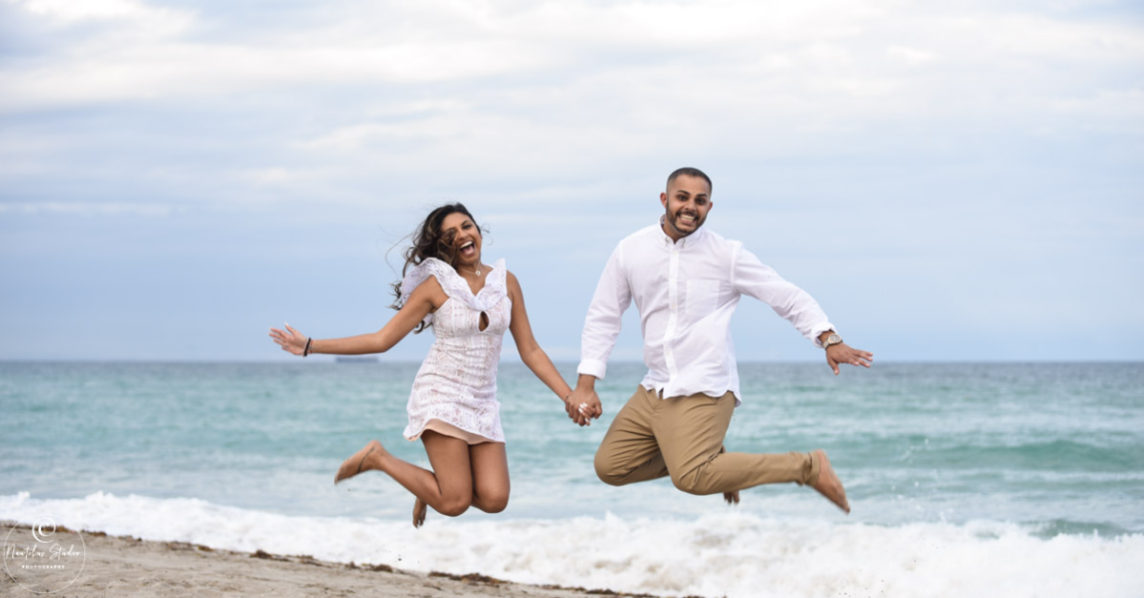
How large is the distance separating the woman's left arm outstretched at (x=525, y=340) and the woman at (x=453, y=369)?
24 millimetres

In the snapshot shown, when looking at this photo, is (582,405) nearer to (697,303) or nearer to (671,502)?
(697,303)

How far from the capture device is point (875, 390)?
123 ft

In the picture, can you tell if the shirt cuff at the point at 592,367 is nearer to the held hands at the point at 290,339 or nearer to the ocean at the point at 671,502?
the held hands at the point at 290,339

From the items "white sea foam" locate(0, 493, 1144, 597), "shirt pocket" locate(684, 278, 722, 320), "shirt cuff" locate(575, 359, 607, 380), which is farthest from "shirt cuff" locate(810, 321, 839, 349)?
"white sea foam" locate(0, 493, 1144, 597)

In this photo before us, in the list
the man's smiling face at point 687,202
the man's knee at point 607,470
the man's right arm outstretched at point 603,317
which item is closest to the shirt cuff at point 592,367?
the man's right arm outstretched at point 603,317

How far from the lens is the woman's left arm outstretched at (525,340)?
20.9 ft

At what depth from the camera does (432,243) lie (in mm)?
6297

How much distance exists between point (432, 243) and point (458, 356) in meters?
0.70

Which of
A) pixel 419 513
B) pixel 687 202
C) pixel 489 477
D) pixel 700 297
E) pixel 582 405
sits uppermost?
pixel 687 202

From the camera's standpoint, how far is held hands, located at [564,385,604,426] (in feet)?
20.2

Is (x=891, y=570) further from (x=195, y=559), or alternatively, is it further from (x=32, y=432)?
(x=32, y=432)

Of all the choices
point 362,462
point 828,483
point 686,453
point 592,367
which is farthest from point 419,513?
point 828,483
